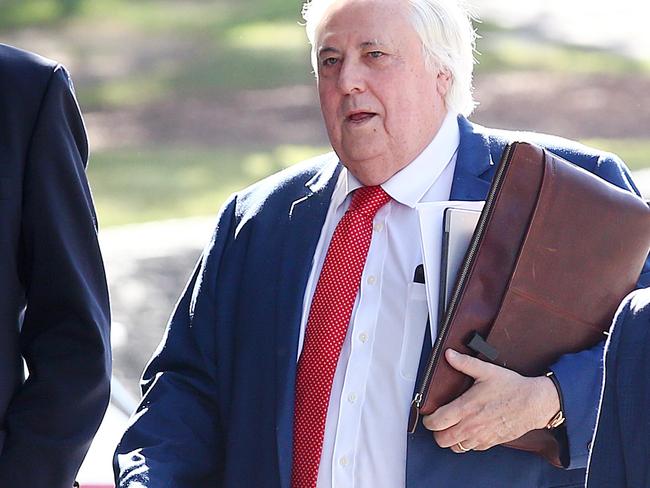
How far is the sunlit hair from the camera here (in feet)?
9.23

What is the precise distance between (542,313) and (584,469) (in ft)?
1.13

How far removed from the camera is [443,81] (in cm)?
287

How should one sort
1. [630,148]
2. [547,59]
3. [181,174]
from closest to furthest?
[630,148] → [181,174] → [547,59]

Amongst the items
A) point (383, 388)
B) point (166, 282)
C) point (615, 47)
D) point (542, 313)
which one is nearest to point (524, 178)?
point (542, 313)

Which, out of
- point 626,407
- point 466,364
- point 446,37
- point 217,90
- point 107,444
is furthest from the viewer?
point 217,90

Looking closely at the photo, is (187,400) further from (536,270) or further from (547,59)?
(547,59)

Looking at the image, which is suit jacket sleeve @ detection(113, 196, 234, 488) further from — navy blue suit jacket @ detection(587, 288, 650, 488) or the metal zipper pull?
navy blue suit jacket @ detection(587, 288, 650, 488)

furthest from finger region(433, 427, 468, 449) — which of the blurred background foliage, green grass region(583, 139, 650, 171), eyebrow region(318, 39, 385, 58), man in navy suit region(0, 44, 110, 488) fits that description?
green grass region(583, 139, 650, 171)

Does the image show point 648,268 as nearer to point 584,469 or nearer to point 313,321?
point 584,469

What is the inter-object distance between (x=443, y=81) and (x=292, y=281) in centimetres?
51

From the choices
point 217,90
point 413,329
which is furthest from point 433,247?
point 217,90

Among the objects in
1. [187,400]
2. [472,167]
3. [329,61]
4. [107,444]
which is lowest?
[107,444]

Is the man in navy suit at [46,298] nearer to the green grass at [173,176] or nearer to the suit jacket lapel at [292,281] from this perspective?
the suit jacket lapel at [292,281]

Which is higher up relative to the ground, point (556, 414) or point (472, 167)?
point (472, 167)
